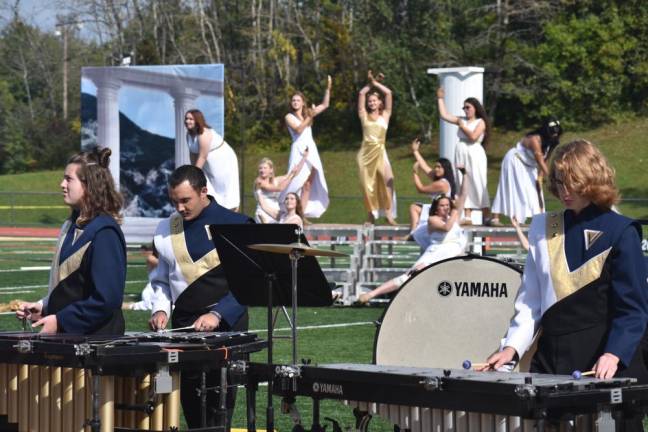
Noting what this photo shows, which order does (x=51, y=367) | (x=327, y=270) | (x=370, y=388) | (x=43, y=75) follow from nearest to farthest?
(x=370, y=388), (x=51, y=367), (x=327, y=270), (x=43, y=75)

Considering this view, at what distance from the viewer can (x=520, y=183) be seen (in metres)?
17.7

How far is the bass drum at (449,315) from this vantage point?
782 cm

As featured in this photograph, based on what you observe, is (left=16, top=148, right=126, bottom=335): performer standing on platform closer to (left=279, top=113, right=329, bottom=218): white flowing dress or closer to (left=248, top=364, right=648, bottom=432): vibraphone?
(left=248, top=364, right=648, bottom=432): vibraphone

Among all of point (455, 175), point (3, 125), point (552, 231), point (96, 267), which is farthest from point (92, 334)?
point (3, 125)

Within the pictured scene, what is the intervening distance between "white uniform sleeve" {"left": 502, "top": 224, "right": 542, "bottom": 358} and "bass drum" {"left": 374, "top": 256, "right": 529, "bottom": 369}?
207cm

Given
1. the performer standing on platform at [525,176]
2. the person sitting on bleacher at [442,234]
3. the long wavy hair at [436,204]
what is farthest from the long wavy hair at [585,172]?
the performer standing on platform at [525,176]

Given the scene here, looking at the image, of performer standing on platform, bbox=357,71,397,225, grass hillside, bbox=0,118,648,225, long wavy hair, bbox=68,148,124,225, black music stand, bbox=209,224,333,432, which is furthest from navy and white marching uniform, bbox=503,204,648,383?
grass hillside, bbox=0,118,648,225

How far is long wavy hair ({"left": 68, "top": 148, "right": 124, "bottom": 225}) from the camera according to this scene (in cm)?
690

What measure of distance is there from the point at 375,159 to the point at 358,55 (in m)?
31.5

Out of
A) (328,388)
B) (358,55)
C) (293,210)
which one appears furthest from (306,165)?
(358,55)

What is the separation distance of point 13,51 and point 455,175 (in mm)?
53633

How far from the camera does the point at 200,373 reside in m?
6.79

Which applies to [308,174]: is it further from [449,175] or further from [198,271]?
[198,271]

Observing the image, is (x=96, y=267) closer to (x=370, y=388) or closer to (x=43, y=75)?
(x=370, y=388)
